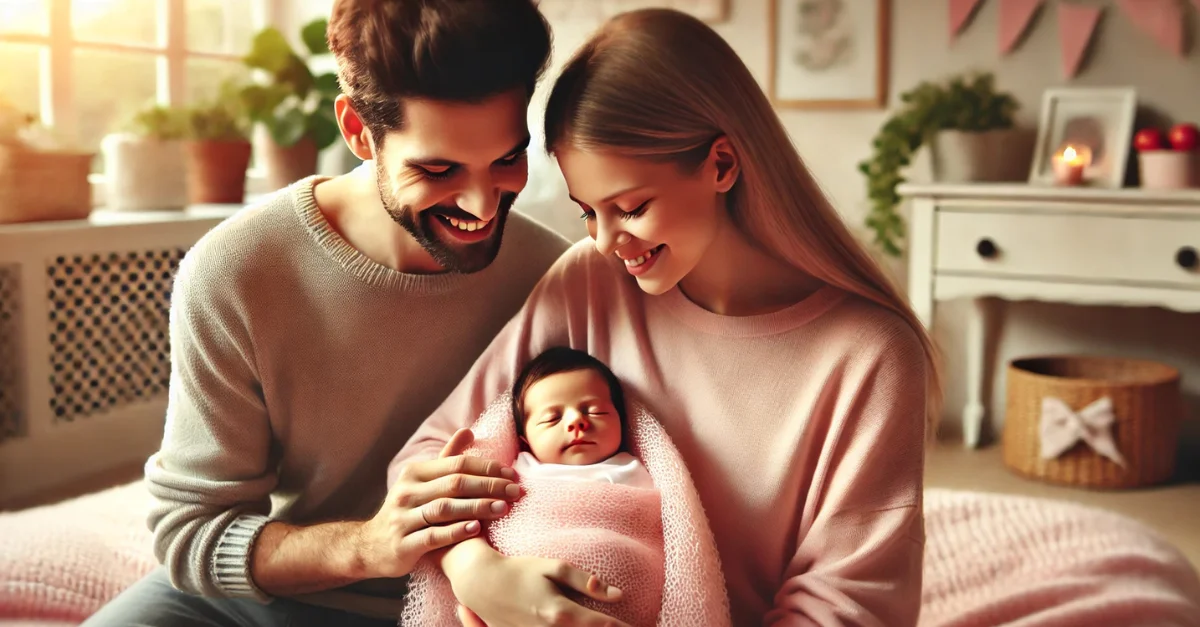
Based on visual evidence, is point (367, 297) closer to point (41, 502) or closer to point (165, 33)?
point (41, 502)

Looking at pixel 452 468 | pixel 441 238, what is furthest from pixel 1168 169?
pixel 452 468

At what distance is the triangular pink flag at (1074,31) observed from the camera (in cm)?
348

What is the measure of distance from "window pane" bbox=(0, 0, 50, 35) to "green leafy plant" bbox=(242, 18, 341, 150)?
2.03ft

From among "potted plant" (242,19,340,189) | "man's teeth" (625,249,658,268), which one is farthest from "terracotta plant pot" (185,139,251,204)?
"man's teeth" (625,249,658,268)

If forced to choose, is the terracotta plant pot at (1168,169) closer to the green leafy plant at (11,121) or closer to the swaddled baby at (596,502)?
the swaddled baby at (596,502)

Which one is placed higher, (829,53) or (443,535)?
(829,53)

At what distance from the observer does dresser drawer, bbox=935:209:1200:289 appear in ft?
10.1

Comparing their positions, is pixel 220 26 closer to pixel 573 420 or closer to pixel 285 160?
pixel 285 160

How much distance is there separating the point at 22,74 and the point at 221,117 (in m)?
0.59

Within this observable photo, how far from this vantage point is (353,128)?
1.46 metres

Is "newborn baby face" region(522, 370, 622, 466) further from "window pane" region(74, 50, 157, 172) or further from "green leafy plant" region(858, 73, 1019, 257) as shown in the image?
"window pane" region(74, 50, 157, 172)

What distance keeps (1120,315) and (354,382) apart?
2930 millimetres

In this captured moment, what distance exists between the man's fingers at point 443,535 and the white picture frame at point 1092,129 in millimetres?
2737

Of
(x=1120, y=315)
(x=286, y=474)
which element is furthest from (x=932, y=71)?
(x=286, y=474)
